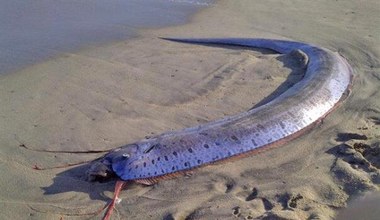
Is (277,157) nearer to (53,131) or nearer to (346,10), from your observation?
(53,131)

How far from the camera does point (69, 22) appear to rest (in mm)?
10281

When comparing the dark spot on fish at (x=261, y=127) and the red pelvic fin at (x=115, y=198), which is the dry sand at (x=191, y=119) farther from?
the dark spot on fish at (x=261, y=127)

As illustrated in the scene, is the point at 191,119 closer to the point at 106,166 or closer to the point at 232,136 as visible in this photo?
the point at 232,136

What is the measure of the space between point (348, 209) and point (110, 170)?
231cm

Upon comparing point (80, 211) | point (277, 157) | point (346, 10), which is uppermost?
point (346, 10)

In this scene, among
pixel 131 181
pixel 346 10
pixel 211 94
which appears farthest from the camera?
pixel 346 10

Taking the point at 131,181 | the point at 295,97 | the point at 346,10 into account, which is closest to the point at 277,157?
the point at 295,97

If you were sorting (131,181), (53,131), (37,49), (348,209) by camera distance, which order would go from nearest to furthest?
(348,209) → (131,181) → (53,131) → (37,49)

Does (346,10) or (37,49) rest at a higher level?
(346,10)

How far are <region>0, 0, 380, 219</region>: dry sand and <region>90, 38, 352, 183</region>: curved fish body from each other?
0.14m

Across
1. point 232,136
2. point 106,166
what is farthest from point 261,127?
point 106,166

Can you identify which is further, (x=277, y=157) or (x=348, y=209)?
(x=277, y=157)

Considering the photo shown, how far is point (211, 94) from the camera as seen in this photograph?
290 inches

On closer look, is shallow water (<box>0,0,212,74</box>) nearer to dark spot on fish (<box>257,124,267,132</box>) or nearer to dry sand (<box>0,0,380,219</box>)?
dry sand (<box>0,0,380,219</box>)
